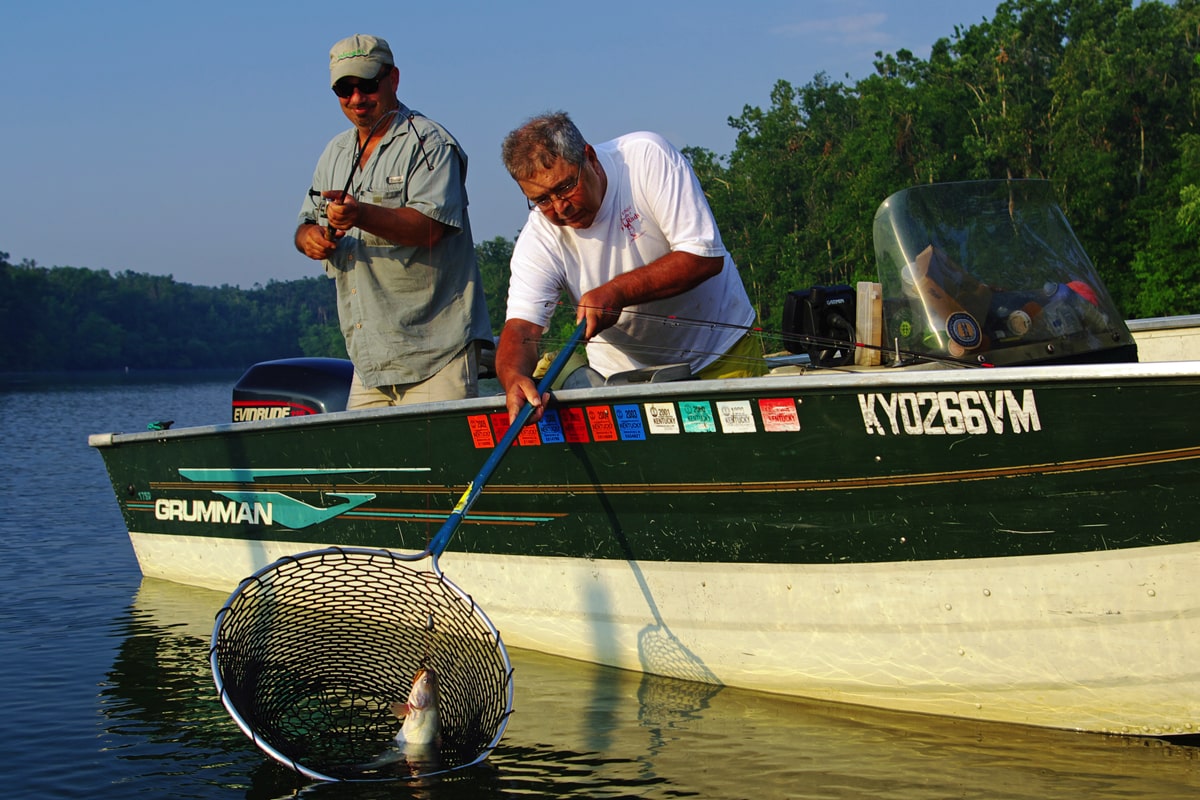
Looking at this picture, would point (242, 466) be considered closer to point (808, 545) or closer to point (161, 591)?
point (161, 591)

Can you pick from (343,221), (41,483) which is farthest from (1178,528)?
(41,483)

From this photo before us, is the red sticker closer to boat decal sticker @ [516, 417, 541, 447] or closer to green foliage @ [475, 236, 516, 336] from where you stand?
boat decal sticker @ [516, 417, 541, 447]

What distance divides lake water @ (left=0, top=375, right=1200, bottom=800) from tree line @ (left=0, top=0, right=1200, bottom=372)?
2161cm

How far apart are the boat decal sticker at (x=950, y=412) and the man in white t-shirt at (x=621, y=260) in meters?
0.73

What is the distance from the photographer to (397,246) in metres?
5.31

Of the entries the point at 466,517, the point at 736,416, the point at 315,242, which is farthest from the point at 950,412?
the point at 315,242

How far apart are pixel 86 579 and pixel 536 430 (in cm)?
456

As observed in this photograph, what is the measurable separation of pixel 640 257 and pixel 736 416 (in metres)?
0.77

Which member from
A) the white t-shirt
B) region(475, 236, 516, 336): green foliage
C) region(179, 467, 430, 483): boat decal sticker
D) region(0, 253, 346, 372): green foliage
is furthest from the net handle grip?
region(0, 253, 346, 372): green foliage

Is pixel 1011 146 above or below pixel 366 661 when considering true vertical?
above

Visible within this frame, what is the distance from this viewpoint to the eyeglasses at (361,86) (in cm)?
520

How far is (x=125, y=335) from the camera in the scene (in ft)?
490

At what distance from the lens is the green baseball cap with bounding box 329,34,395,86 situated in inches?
203

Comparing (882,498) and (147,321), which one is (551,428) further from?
(147,321)
